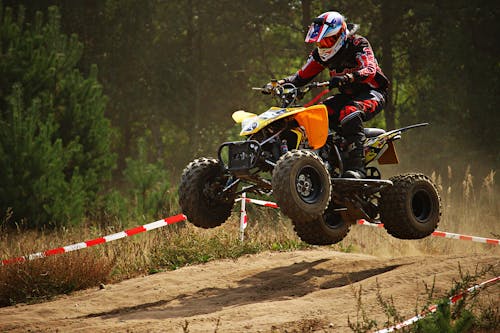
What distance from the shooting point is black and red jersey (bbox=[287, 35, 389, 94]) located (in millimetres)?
8867

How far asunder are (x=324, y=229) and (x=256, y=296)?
130 cm

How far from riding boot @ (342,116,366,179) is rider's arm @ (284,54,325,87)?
961 mm

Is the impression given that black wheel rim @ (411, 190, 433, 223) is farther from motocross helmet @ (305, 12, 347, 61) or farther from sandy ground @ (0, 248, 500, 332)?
motocross helmet @ (305, 12, 347, 61)

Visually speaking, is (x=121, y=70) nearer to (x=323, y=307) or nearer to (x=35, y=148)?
(x=35, y=148)

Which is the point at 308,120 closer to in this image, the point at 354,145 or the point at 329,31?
the point at 354,145

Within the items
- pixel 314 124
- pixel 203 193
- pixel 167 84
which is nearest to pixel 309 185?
pixel 314 124

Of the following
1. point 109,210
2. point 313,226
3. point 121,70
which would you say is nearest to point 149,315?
point 313,226

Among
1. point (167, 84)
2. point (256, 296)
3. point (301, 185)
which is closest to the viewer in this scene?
point (301, 185)

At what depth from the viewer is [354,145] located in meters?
8.83

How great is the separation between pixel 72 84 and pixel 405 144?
10355 mm

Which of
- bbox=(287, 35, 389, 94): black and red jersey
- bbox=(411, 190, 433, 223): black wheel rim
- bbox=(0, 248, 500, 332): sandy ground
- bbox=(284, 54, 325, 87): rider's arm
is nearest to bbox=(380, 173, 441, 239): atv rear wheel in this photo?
bbox=(411, 190, 433, 223): black wheel rim

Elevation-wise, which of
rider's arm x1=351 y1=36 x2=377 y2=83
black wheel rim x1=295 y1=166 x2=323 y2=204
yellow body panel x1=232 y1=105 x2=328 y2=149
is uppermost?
rider's arm x1=351 y1=36 x2=377 y2=83

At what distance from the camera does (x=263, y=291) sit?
8930 mm

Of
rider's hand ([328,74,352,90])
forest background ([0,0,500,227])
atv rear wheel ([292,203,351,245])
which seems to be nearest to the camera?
rider's hand ([328,74,352,90])
